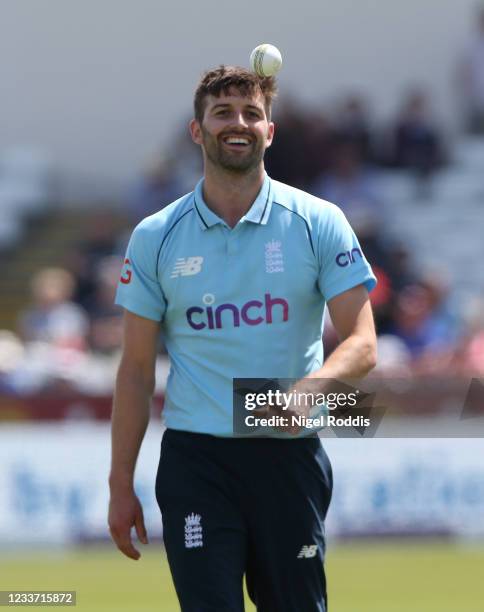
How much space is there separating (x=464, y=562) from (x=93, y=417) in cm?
368

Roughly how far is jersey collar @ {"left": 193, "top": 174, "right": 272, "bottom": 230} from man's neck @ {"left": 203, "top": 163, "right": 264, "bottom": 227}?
0.09 ft

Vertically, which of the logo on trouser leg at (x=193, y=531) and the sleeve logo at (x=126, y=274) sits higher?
the sleeve logo at (x=126, y=274)

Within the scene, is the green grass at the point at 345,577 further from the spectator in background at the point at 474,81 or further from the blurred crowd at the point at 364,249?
the spectator in background at the point at 474,81

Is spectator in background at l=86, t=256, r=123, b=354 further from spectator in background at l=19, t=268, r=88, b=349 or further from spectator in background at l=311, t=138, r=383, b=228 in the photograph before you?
spectator in background at l=311, t=138, r=383, b=228

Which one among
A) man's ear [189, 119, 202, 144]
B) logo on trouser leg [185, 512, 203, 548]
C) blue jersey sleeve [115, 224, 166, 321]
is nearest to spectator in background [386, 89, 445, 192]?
man's ear [189, 119, 202, 144]

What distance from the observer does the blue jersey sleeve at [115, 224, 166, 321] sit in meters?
5.93

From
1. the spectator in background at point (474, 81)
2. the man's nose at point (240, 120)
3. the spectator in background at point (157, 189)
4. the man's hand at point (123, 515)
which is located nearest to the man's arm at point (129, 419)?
the man's hand at point (123, 515)

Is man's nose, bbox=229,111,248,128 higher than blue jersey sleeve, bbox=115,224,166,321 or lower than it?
higher

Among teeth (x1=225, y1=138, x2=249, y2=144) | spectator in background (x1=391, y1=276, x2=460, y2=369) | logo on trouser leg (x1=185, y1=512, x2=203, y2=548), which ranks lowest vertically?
logo on trouser leg (x1=185, y1=512, x2=203, y2=548)

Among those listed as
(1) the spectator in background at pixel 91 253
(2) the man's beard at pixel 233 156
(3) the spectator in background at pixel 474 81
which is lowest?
(2) the man's beard at pixel 233 156

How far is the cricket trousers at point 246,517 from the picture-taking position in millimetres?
5746

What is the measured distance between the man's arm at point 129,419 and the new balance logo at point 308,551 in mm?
592

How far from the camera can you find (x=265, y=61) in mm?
5789

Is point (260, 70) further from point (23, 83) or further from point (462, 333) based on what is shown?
point (23, 83)
